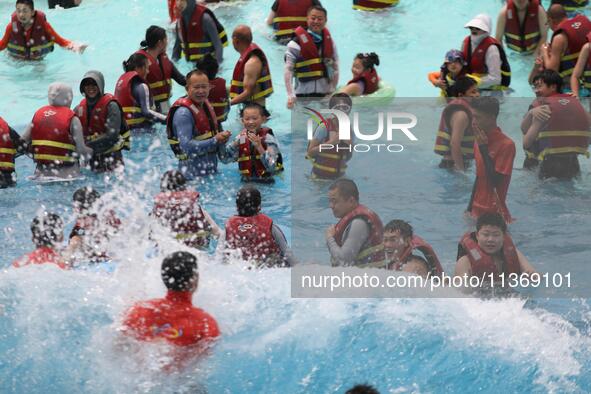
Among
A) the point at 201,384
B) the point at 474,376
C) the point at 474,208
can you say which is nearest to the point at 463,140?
the point at 474,208

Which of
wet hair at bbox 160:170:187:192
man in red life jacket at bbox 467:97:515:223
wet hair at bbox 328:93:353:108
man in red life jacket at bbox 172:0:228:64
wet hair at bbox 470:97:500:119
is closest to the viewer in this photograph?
wet hair at bbox 160:170:187:192

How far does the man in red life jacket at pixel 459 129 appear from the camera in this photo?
10.6 meters

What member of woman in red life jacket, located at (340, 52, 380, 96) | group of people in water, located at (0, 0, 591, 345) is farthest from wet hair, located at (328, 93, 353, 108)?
woman in red life jacket, located at (340, 52, 380, 96)

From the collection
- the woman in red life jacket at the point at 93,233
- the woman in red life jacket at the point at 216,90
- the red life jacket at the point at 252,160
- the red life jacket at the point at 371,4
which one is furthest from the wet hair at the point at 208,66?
the red life jacket at the point at 371,4

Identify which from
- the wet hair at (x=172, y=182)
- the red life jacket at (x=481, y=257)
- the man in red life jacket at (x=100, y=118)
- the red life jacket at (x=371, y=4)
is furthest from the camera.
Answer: the red life jacket at (x=371, y=4)

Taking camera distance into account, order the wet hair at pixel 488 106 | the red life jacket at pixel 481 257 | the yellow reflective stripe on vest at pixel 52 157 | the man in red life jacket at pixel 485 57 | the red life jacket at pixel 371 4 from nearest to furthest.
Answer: the red life jacket at pixel 481 257, the wet hair at pixel 488 106, the yellow reflective stripe on vest at pixel 52 157, the man in red life jacket at pixel 485 57, the red life jacket at pixel 371 4

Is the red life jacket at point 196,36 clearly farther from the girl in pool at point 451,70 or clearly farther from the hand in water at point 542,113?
the hand in water at point 542,113

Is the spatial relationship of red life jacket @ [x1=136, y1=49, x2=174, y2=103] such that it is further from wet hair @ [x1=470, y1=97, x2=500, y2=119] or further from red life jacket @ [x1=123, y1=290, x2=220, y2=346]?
red life jacket @ [x1=123, y1=290, x2=220, y2=346]

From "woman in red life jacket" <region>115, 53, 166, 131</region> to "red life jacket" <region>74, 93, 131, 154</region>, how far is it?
1.51 feet

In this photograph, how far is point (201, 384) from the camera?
7.62m

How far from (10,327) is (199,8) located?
5679mm

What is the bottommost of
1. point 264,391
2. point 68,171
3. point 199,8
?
point 264,391

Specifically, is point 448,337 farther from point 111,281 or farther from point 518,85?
point 518,85

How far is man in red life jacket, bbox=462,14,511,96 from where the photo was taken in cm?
1188
